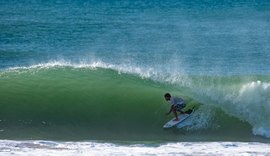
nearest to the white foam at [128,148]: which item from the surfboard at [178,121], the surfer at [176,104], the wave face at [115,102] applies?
the wave face at [115,102]

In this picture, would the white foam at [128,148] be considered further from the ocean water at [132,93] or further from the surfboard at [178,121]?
the surfboard at [178,121]

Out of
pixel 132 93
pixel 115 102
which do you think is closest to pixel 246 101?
pixel 132 93

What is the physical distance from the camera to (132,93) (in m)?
22.1

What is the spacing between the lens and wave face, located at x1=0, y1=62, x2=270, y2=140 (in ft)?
64.3

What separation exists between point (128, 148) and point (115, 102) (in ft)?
14.2

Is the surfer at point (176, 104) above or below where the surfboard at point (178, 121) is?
above

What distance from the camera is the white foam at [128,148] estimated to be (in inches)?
656

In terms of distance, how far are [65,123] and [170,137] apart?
3.10 meters

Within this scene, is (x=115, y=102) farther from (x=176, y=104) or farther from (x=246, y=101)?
(x=246, y=101)

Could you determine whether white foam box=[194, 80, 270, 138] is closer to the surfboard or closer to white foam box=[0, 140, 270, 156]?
the surfboard

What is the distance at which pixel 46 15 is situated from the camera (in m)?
49.7

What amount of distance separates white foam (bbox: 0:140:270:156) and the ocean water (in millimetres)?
24

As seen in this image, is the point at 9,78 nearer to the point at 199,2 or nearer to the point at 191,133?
the point at 191,133

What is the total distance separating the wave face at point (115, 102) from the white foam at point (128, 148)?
50.0 inches
